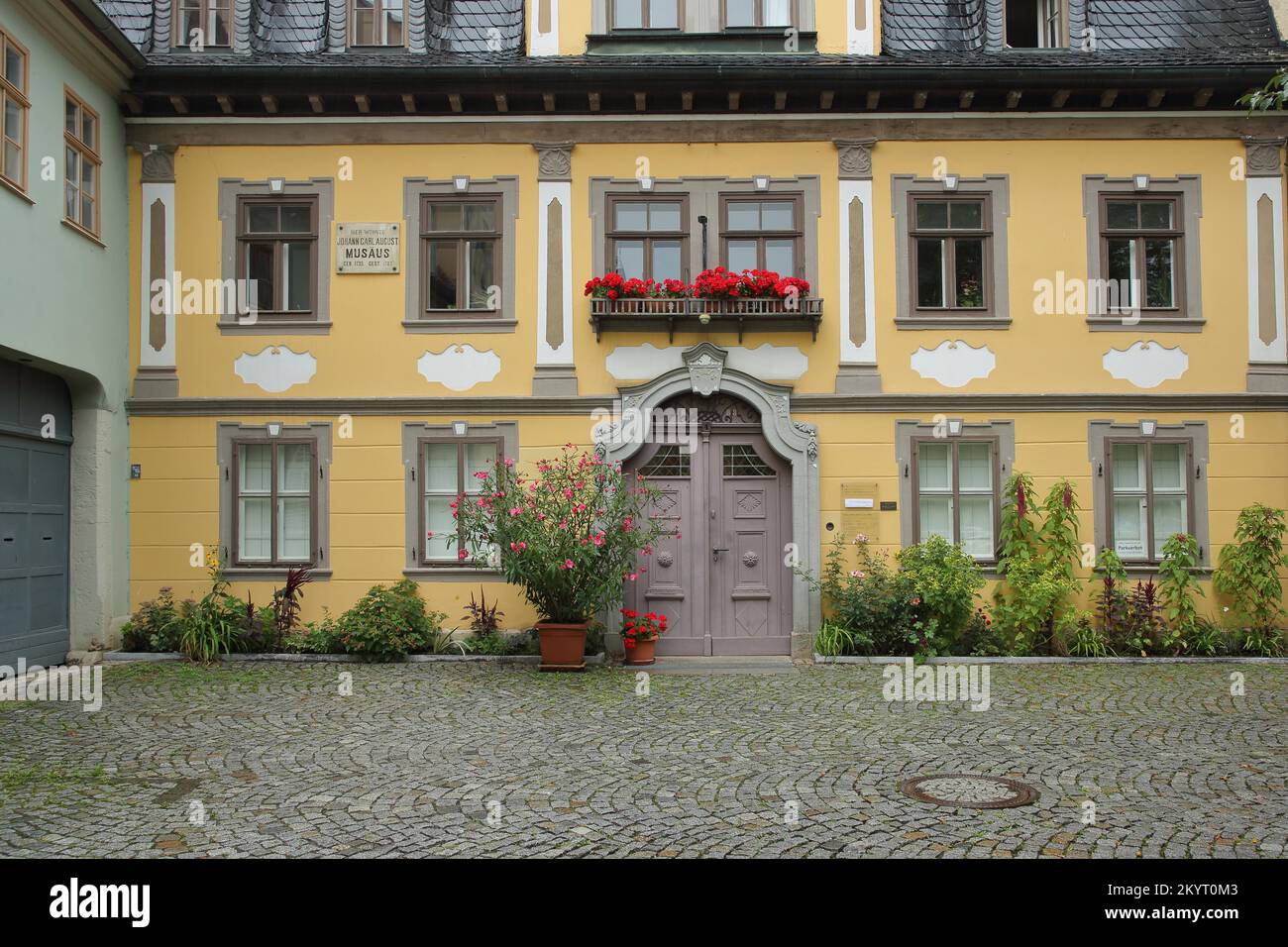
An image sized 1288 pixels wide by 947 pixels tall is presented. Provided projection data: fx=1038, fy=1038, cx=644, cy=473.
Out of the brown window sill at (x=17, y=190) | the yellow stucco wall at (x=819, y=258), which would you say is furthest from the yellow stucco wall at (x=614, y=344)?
the brown window sill at (x=17, y=190)

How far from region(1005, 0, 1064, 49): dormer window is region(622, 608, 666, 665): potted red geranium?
27.1 feet

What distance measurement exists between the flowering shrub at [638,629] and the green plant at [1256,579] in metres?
6.21

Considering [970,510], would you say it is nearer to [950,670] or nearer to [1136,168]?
[950,670]

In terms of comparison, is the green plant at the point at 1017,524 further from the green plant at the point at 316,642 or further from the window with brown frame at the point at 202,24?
the window with brown frame at the point at 202,24

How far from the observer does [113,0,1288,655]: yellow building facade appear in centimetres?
1166

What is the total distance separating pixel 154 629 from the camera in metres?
11.3

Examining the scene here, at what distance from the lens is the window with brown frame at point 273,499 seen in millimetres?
11836

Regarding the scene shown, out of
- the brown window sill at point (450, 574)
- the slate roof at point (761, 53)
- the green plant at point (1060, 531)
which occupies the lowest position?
the brown window sill at point (450, 574)

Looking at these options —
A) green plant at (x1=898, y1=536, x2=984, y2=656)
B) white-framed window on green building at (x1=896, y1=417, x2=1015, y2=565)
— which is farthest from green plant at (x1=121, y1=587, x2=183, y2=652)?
white-framed window on green building at (x1=896, y1=417, x2=1015, y2=565)

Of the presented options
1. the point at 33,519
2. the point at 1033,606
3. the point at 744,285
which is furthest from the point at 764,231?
the point at 33,519

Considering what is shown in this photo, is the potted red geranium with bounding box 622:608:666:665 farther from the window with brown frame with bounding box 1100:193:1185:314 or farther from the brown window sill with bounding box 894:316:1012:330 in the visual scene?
the window with brown frame with bounding box 1100:193:1185:314

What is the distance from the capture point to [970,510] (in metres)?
11.8

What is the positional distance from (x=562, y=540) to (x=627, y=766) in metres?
3.67

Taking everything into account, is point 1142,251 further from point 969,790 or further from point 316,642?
point 316,642
